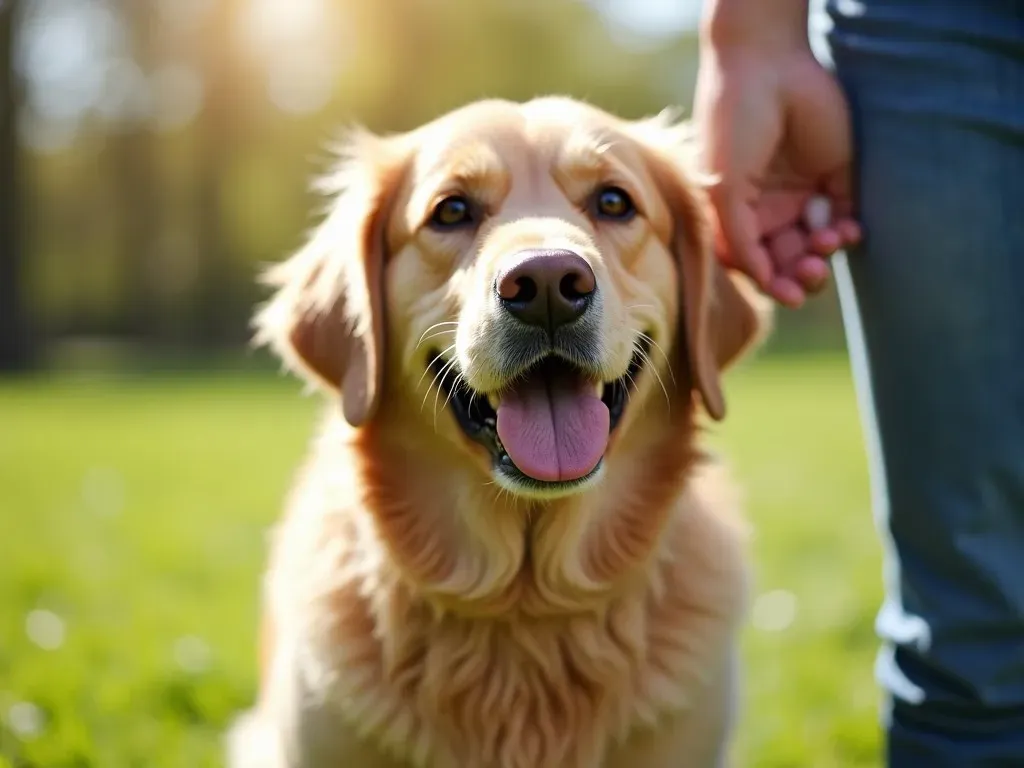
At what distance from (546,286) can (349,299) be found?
82 cm

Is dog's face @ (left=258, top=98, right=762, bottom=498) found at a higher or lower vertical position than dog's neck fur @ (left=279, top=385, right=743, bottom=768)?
higher

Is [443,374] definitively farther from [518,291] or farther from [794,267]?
[794,267]

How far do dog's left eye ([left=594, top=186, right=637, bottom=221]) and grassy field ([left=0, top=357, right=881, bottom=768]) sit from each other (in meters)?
1.83

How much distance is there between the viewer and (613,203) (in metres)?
3.35

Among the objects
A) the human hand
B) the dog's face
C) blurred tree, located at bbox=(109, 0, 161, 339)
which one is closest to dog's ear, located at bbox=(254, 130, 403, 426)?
the dog's face

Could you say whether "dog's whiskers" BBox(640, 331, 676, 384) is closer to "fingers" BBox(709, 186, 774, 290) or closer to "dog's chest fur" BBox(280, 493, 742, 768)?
"fingers" BBox(709, 186, 774, 290)

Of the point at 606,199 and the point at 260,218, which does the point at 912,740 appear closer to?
the point at 606,199

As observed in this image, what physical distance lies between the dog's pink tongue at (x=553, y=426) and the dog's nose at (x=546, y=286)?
0.22m

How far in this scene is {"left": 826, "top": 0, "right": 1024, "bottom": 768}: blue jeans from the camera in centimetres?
275

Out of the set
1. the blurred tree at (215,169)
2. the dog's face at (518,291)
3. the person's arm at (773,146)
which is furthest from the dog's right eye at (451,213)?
the blurred tree at (215,169)

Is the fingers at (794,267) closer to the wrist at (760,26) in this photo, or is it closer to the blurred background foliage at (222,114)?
the wrist at (760,26)

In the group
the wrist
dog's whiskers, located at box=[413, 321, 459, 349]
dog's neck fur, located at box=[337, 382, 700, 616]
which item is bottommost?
dog's neck fur, located at box=[337, 382, 700, 616]

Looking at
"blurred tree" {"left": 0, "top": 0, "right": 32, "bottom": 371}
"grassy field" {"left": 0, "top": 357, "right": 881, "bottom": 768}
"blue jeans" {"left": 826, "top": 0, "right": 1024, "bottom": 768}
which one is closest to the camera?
"blue jeans" {"left": 826, "top": 0, "right": 1024, "bottom": 768}

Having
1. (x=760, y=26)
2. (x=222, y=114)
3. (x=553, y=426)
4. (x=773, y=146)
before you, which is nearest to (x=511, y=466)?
(x=553, y=426)
